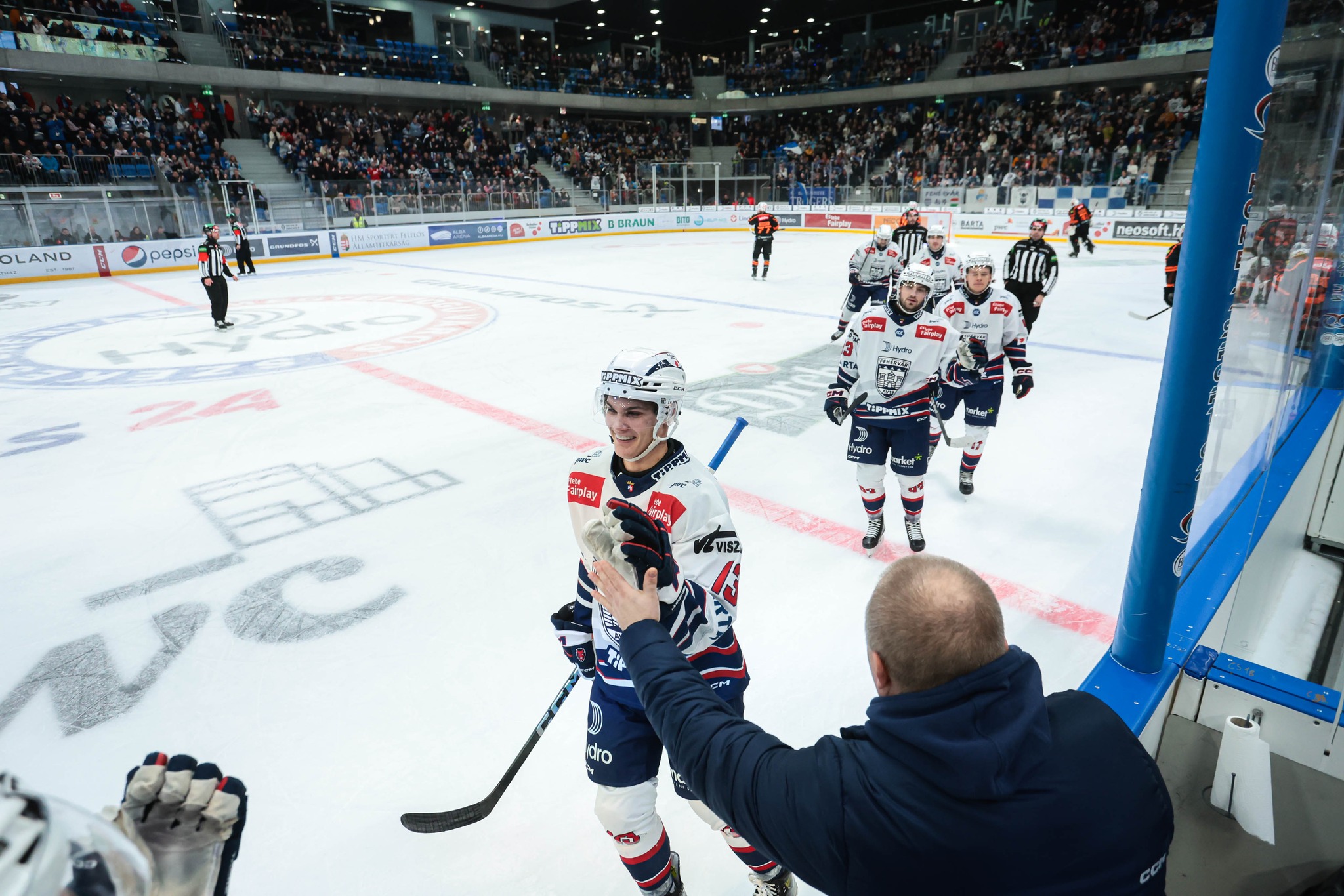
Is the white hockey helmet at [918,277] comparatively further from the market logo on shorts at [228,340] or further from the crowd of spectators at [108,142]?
the crowd of spectators at [108,142]

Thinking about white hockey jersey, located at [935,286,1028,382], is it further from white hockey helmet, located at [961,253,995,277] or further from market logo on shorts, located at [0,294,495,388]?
market logo on shorts, located at [0,294,495,388]

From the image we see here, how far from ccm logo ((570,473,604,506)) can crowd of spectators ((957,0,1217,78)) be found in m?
34.4

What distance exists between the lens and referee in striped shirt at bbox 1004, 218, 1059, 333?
8.55m

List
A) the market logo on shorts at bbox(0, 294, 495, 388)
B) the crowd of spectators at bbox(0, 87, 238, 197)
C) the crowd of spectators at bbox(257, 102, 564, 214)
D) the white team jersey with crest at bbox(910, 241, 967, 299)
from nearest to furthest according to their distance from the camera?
the white team jersey with crest at bbox(910, 241, 967, 299)
the market logo on shorts at bbox(0, 294, 495, 388)
the crowd of spectators at bbox(0, 87, 238, 197)
the crowd of spectators at bbox(257, 102, 564, 214)

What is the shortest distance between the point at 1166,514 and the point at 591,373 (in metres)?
7.28

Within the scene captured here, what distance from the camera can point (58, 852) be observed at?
1.96ft

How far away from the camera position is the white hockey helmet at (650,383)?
7.77 ft

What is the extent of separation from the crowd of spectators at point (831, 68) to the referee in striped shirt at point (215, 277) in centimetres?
3336

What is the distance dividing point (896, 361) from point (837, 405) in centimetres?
42

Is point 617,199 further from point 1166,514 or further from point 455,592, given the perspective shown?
point 1166,514

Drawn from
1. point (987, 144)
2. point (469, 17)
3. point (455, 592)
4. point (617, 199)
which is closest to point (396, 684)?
point (455, 592)

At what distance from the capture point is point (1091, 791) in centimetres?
117

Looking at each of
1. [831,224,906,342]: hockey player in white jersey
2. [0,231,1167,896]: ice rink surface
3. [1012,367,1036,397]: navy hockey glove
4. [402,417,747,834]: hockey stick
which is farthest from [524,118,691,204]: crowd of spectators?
[402,417,747,834]: hockey stick

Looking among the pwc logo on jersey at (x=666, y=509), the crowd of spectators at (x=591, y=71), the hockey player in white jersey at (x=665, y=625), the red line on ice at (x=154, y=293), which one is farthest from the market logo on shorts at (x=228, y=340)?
the crowd of spectators at (x=591, y=71)
